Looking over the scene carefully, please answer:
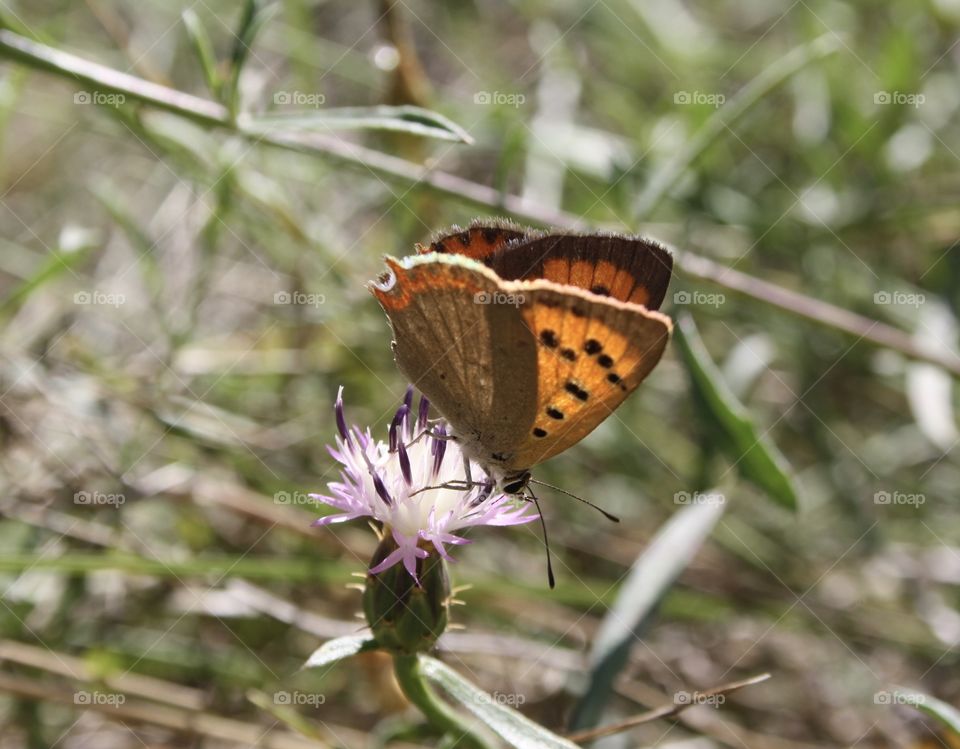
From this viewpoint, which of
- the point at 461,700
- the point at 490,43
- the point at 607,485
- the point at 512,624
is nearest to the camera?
the point at 461,700

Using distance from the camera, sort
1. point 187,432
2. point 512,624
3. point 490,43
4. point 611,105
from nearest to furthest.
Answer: point 187,432, point 512,624, point 611,105, point 490,43

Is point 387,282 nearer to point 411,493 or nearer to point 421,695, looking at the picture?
point 411,493

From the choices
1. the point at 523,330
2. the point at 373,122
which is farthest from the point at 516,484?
the point at 373,122

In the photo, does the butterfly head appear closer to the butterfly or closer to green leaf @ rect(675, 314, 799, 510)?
the butterfly

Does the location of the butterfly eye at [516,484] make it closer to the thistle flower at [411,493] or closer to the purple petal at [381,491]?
the thistle flower at [411,493]

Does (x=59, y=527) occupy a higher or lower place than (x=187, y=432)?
lower

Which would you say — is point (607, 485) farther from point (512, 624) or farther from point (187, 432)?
point (187, 432)

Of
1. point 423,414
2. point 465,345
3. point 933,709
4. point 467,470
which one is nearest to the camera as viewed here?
point 933,709

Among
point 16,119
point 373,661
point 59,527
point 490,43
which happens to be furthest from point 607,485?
point 16,119
